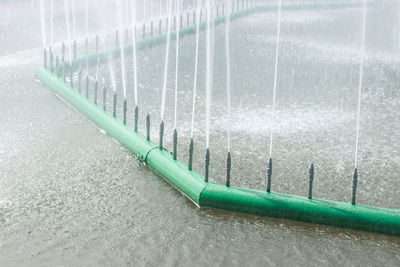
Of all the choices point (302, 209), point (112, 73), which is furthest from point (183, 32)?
point (302, 209)

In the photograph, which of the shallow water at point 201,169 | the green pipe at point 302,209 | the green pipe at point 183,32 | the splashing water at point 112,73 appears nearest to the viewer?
the shallow water at point 201,169

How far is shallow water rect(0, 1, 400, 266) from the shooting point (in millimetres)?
15453

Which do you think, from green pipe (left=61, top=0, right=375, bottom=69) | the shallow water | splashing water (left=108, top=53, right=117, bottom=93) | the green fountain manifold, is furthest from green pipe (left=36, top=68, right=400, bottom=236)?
green pipe (left=61, top=0, right=375, bottom=69)

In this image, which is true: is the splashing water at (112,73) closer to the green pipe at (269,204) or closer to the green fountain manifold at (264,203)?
the green fountain manifold at (264,203)

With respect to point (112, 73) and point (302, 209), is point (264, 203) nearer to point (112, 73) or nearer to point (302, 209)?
point (302, 209)

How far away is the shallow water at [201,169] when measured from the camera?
50.7ft

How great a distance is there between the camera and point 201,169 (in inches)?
786

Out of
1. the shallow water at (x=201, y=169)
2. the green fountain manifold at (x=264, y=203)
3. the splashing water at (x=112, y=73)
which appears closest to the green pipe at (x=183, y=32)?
the splashing water at (x=112, y=73)

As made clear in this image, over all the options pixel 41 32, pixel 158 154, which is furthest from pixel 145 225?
pixel 41 32

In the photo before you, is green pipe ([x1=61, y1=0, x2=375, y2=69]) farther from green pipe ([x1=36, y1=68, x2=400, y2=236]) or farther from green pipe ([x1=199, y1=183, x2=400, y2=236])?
green pipe ([x1=199, y1=183, x2=400, y2=236])

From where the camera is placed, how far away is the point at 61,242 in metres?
15.6

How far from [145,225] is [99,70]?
16.4 metres

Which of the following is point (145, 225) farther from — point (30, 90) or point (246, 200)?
point (30, 90)

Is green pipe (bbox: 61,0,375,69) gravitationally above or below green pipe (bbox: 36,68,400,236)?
above
